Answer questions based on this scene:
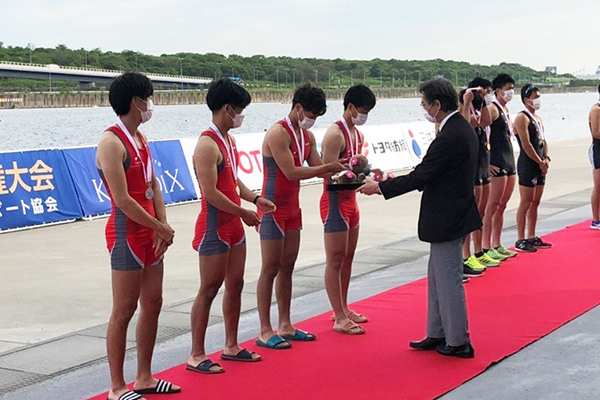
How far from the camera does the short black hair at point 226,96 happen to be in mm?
5941

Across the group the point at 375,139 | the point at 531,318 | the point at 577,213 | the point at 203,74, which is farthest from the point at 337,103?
the point at 531,318

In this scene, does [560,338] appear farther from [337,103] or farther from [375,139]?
[337,103]

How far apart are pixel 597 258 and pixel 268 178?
483 cm

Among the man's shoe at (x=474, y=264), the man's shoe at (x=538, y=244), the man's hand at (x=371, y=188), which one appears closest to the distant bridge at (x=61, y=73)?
the man's shoe at (x=538, y=244)

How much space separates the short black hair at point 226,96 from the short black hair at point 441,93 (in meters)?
1.35

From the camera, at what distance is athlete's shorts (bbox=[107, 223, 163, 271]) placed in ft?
17.0

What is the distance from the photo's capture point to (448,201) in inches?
247

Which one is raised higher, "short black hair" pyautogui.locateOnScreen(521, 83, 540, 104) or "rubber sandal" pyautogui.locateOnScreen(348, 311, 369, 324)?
"short black hair" pyautogui.locateOnScreen(521, 83, 540, 104)

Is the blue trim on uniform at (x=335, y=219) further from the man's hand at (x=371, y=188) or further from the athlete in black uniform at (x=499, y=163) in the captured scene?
the athlete in black uniform at (x=499, y=163)

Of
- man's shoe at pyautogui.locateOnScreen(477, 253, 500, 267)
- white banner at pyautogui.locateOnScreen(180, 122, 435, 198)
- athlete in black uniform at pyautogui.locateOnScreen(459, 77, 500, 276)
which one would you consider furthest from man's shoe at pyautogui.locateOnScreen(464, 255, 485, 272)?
white banner at pyautogui.locateOnScreen(180, 122, 435, 198)

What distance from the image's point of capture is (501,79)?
984cm

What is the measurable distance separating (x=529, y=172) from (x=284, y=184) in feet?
15.6

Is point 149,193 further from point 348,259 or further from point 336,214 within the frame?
point 348,259

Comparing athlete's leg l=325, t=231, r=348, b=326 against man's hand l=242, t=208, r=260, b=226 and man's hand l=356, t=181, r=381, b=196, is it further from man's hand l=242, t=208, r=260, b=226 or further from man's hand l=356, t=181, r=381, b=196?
man's hand l=242, t=208, r=260, b=226
